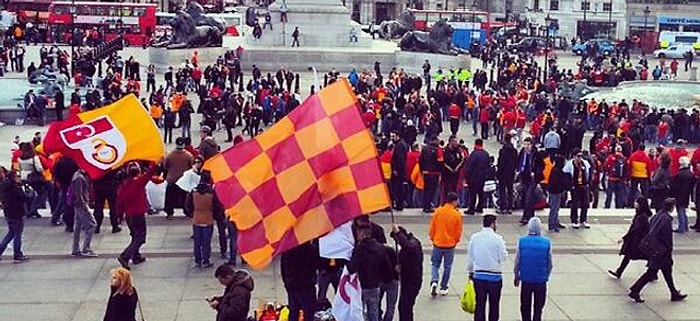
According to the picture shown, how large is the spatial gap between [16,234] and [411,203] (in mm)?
7590

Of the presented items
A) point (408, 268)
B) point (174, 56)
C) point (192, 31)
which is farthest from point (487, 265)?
point (192, 31)

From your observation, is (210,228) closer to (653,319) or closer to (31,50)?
(653,319)

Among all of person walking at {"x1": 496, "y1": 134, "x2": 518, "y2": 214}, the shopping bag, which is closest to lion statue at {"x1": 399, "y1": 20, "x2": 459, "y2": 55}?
person walking at {"x1": 496, "y1": 134, "x2": 518, "y2": 214}

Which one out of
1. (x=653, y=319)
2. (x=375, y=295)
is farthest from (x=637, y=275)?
(x=375, y=295)

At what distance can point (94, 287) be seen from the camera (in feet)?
46.6

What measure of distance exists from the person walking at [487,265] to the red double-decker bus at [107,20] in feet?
186

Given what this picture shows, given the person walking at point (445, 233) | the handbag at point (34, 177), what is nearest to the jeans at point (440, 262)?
the person walking at point (445, 233)

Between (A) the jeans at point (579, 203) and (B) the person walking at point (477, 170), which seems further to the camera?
(B) the person walking at point (477, 170)

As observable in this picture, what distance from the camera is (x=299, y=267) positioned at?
448 inches

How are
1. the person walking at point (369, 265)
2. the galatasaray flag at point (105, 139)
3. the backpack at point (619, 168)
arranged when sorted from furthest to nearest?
the backpack at point (619, 168) < the galatasaray flag at point (105, 139) < the person walking at point (369, 265)

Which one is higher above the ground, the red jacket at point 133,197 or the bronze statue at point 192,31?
the bronze statue at point 192,31

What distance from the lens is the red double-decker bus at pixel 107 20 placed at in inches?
2662

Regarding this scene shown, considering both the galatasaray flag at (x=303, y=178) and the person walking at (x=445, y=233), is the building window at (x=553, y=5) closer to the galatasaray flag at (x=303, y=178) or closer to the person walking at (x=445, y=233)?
the person walking at (x=445, y=233)

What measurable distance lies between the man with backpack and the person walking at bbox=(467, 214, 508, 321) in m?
9.89
